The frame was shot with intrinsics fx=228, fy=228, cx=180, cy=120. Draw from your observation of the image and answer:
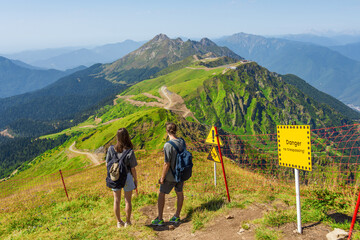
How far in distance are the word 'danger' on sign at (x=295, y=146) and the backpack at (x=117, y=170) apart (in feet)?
15.9

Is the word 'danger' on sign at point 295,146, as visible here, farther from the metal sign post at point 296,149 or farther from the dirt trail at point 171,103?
the dirt trail at point 171,103

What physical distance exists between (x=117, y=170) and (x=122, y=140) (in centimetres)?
98

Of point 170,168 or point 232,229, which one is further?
point 170,168

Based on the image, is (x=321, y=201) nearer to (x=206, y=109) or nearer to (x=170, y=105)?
(x=170, y=105)

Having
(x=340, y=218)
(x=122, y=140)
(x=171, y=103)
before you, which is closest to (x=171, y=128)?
(x=122, y=140)

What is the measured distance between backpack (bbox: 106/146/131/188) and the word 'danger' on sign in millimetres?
4861

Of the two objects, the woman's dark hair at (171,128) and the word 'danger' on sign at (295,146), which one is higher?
the woman's dark hair at (171,128)

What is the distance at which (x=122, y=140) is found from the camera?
7.38m

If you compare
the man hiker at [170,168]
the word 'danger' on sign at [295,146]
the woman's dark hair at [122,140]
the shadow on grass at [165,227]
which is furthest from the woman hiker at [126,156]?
the word 'danger' on sign at [295,146]

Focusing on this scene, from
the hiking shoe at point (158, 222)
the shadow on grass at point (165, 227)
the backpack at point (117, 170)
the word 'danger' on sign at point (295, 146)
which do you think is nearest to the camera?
the word 'danger' on sign at point (295, 146)

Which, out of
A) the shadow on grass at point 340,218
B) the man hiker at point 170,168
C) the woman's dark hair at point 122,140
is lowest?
the shadow on grass at point 340,218

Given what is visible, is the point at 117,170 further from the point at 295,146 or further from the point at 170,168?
the point at 295,146

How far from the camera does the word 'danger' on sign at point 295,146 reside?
625cm

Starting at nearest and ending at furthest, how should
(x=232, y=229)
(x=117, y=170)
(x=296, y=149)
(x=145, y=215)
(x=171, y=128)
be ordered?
(x=296, y=149)
(x=232, y=229)
(x=117, y=170)
(x=171, y=128)
(x=145, y=215)
